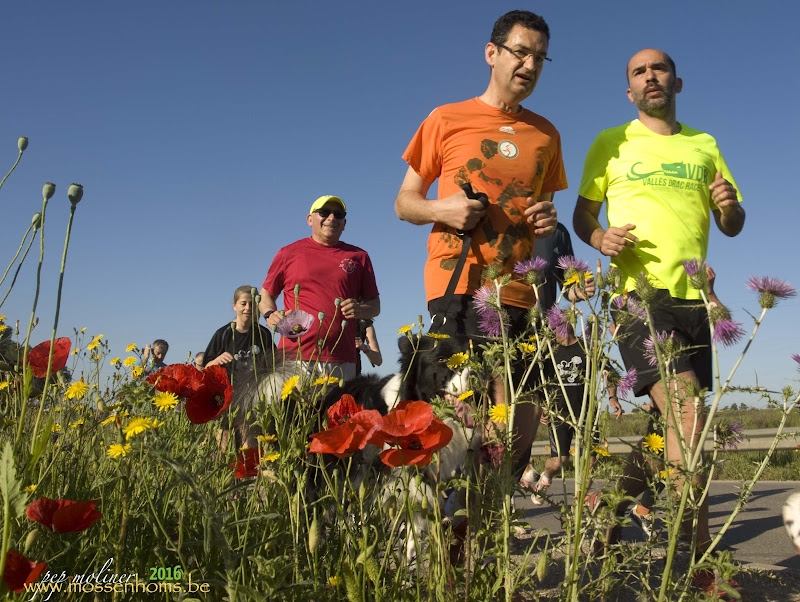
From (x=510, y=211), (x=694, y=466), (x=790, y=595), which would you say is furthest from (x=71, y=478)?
(x=790, y=595)

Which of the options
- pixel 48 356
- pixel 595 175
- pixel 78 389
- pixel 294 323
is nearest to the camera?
pixel 48 356

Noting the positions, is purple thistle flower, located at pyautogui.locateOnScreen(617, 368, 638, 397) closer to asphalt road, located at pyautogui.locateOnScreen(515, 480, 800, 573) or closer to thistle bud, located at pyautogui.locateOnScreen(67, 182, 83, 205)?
asphalt road, located at pyautogui.locateOnScreen(515, 480, 800, 573)

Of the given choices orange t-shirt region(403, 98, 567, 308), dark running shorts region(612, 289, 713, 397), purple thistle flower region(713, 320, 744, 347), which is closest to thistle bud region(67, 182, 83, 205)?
purple thistle flower region(713, 320, 744, 347)

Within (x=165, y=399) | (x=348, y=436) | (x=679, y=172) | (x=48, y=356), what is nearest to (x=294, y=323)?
(x=165, y=399)

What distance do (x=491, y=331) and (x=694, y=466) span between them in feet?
2.46

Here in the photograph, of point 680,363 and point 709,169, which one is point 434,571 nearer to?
point 680,363

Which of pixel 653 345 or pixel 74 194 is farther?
pixel 653 345

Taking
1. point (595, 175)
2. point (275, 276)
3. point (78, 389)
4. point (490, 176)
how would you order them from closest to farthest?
point (78, 389)
point (490, 176)
point (595, 175)
point (275, 276)

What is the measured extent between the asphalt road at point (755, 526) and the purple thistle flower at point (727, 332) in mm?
1226

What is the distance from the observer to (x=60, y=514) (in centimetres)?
96

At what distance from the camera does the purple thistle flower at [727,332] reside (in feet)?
4.62

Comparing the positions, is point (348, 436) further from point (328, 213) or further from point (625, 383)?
point (328, 213)

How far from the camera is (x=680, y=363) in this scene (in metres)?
2.67

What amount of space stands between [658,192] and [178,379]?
2353 mm
